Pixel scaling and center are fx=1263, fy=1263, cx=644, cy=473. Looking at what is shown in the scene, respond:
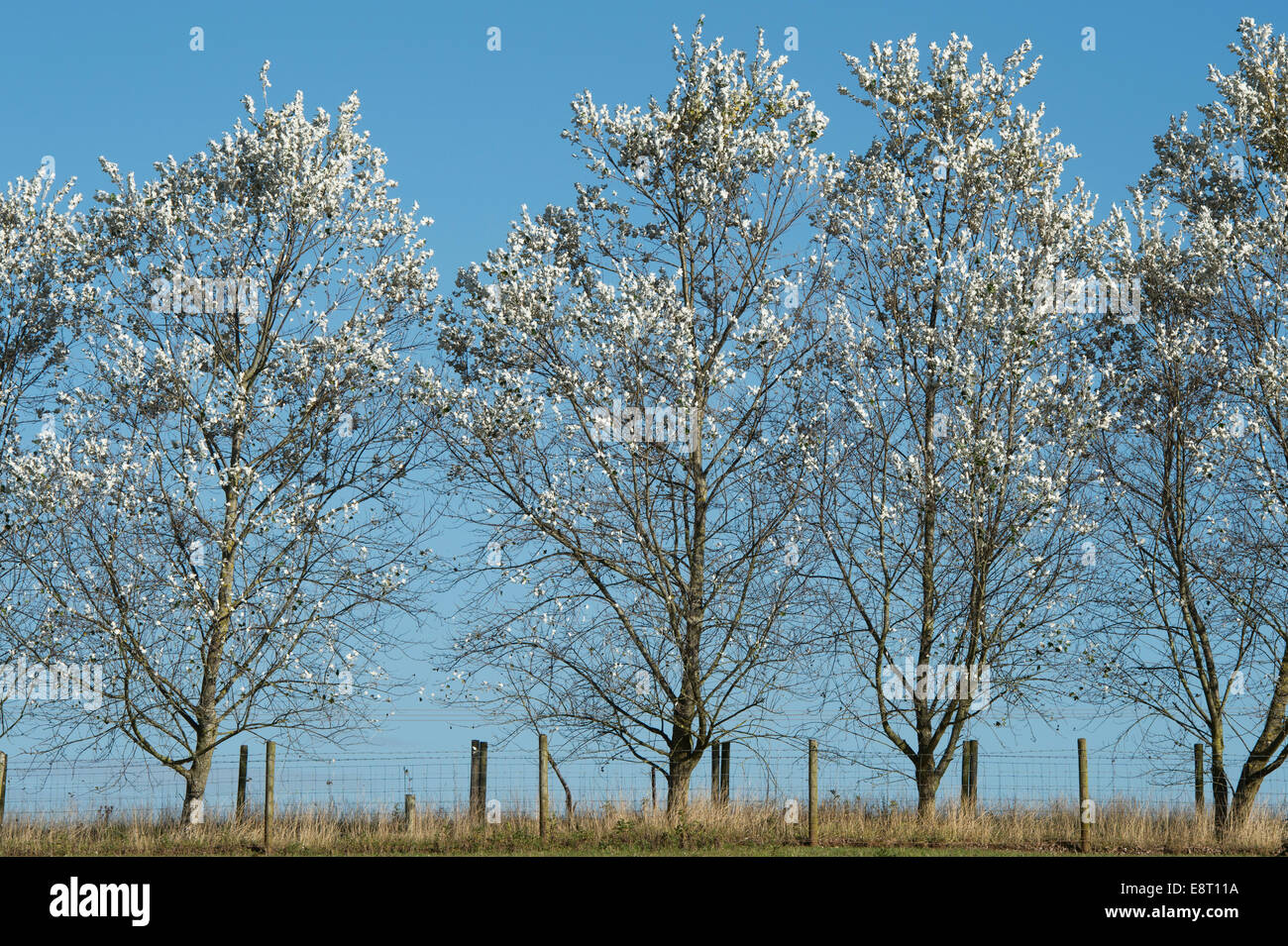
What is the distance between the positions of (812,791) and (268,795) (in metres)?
9.10

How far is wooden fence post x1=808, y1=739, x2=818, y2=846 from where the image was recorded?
20938mm

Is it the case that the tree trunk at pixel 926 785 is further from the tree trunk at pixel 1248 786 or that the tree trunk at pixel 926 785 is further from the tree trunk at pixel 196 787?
the tree trunk at pixel 196 787

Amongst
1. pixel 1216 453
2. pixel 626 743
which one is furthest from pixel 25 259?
pixel 1216 453

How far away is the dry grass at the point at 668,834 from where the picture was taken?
20234 millimetres

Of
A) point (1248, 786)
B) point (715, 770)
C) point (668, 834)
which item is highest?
point (715, 770)

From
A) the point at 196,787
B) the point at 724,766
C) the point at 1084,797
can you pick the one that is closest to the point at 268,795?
the point at 196,787

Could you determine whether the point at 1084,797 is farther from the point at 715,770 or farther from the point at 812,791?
the point at 715,770

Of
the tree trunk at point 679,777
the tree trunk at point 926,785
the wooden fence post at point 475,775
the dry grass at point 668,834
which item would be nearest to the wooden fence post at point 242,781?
the dry grass at point 668,834

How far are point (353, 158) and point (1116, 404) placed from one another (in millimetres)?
15798

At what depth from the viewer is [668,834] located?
20141 millimetres

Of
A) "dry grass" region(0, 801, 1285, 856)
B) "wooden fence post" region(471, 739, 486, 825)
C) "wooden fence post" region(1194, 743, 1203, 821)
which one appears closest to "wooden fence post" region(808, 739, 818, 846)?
"dry grass" region(0, 801, 1285, 856)

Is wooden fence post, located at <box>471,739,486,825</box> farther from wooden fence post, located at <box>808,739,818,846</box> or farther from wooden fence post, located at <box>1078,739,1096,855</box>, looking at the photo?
wooden fence post, located at <box>1078,739,1096,855</box>

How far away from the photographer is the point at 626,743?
22531 millimetres
